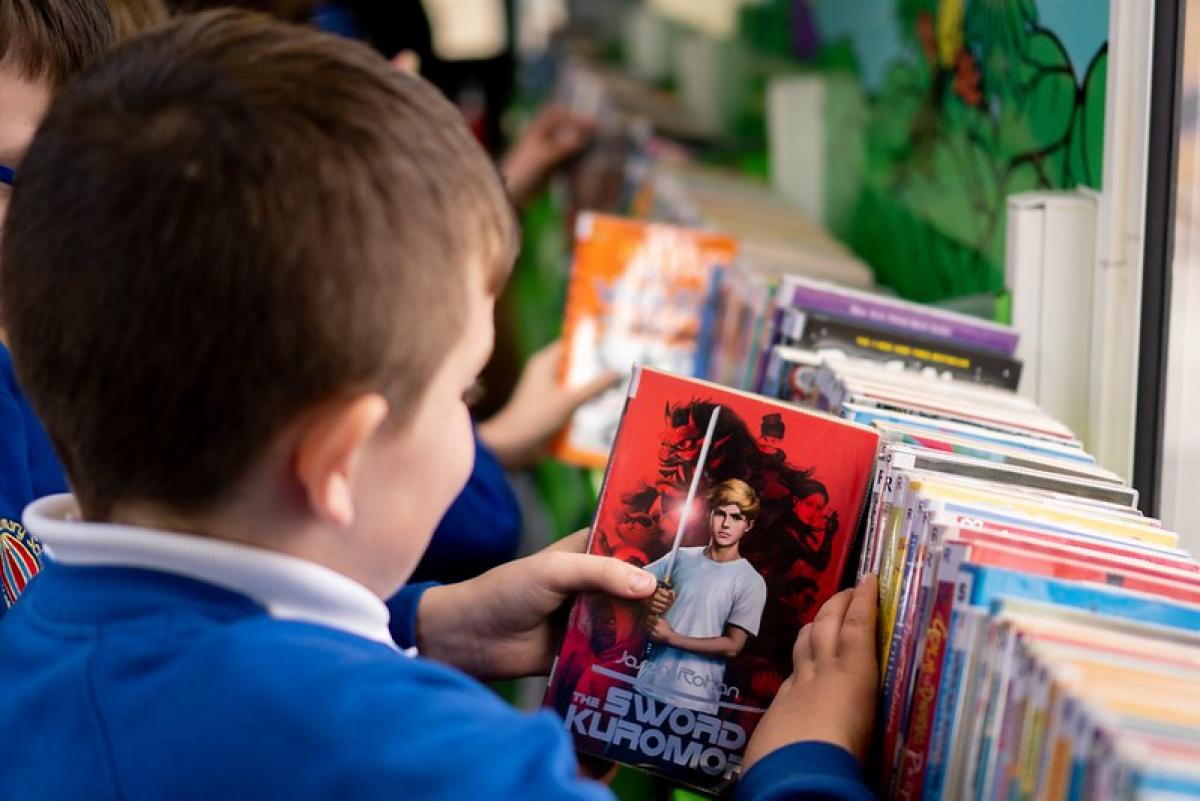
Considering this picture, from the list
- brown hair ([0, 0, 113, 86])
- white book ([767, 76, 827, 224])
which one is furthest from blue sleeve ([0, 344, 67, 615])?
white book ([767, 76, 827, 224])

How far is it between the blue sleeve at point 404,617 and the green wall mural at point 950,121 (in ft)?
3.41

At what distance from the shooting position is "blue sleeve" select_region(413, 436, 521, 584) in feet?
6.95

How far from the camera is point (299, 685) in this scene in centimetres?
86

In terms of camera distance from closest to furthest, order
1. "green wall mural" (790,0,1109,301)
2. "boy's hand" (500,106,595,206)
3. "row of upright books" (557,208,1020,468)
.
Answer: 1. "green wall mural" (790,0,1109,301)
2. "row of upright books" (557,208,1020,468)
3. "boy's hand" (500,106,595,206)

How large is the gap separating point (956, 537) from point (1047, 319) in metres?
0.86

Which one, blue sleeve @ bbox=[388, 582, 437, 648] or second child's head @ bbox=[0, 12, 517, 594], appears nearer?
second child's head @ bbox=[0, 12, 517, 594]

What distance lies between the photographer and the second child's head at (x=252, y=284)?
2.83 feet

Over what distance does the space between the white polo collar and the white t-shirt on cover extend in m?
0.38

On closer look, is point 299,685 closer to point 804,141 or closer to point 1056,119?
point 1056,119

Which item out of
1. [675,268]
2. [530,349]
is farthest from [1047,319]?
[530,349]

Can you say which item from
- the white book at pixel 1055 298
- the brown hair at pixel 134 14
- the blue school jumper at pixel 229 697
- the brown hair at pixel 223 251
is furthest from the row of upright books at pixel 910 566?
the brown hair at pixel 134 14

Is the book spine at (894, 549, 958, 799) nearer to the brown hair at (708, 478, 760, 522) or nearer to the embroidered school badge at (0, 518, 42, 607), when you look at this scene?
the brown hair at (708, 478, 760, 522)

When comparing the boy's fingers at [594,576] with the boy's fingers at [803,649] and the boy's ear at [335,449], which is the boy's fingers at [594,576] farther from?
the boy's ear at [335,449]

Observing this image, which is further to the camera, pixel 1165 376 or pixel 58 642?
pixel 1165 376
